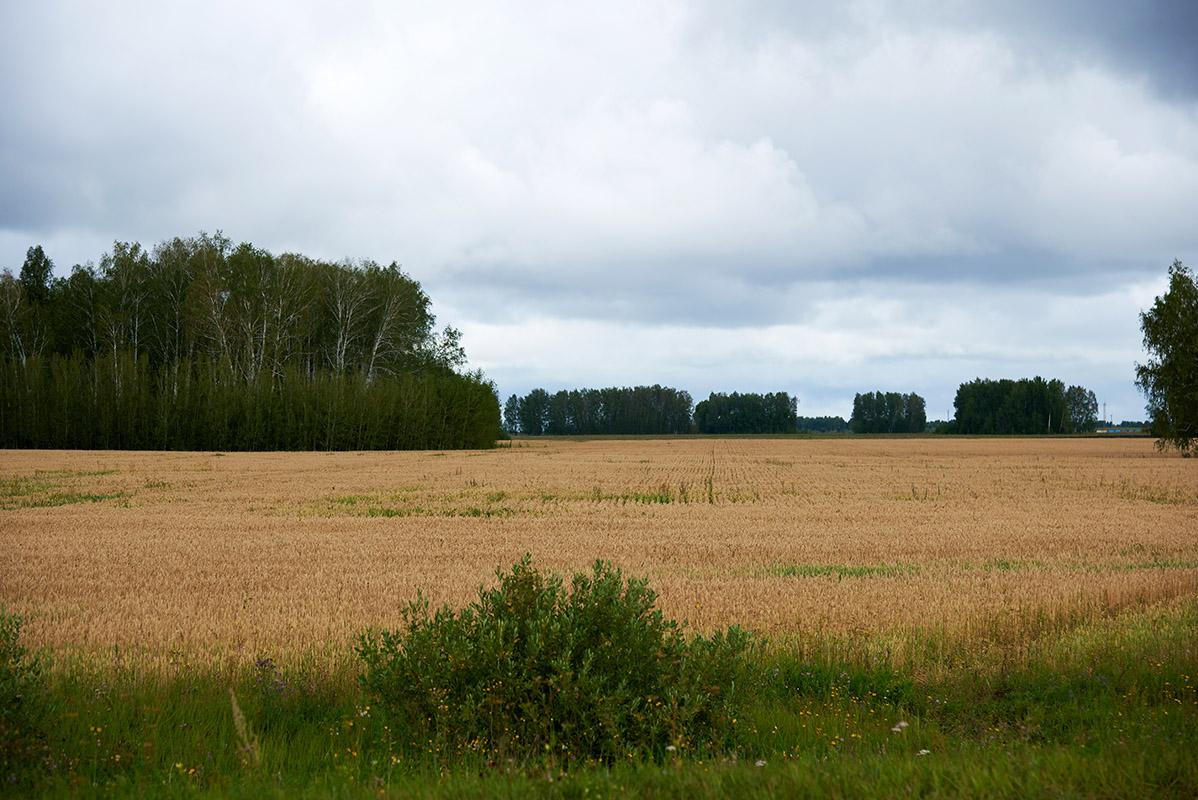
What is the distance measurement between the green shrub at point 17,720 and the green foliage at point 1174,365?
226 feet

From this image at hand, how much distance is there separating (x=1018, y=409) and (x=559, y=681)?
19565cm

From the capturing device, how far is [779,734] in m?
6.82

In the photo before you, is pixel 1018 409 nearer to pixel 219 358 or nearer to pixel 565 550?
pixel 219 358

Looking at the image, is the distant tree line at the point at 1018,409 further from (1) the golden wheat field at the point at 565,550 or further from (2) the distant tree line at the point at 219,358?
(1) the golden wheat field at the point at 565,550

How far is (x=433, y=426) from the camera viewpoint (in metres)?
84.2

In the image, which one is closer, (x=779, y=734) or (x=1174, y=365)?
(x=779, y=734)

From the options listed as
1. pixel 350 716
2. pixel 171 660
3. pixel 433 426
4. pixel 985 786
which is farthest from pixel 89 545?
pixel 433 426

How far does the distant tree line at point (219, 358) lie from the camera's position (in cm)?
7525

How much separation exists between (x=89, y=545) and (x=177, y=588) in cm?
613

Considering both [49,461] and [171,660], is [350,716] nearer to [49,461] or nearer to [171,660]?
[171,660]

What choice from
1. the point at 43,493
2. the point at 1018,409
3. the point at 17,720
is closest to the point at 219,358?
the point at 43,493

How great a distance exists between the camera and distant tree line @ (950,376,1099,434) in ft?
584

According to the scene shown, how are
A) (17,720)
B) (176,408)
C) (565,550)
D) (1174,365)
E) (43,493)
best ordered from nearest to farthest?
(17,720) → (565,550) → (43,493) → (1174,365) → (176,408)

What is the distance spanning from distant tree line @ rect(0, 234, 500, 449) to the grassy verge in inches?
2822
